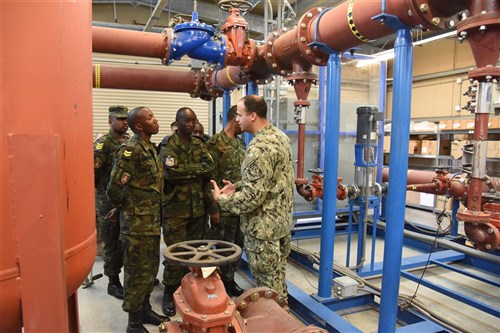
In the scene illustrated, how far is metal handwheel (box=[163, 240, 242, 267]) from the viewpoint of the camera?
55.4 inches

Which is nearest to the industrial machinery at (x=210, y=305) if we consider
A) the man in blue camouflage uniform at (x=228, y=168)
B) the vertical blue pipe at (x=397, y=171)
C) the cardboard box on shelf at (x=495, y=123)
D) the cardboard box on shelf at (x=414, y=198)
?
the vertical blue pipe at (x=397, y=171)

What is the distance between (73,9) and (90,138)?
1.22 feet

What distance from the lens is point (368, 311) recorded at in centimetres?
328

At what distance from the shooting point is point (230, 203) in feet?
7.28

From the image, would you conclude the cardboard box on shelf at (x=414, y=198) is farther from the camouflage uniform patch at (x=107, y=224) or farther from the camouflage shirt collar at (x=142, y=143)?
the camouflage shirt collar at (x=142, y=143)

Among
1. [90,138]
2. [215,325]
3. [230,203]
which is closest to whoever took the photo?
[90,138]

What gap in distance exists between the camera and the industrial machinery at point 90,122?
854mm

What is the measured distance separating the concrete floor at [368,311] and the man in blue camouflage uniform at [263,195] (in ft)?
3.95

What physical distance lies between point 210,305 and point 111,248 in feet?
7.69

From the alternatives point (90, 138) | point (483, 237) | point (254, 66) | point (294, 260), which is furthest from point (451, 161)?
point (90, 138)

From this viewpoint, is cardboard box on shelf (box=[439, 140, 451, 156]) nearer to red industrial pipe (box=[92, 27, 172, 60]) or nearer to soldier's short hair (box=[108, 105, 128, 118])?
red industrial pipe (box=[92, 27, 172, 60])

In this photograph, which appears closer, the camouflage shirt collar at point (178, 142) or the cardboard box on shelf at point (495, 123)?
the camouflage shirt collar at point (178, 142)

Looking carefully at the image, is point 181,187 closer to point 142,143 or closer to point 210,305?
point 142,143

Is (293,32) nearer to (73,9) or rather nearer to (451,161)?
(73,9)
